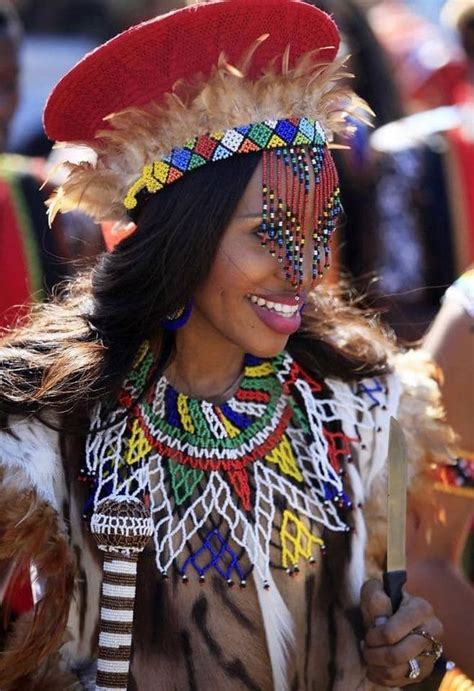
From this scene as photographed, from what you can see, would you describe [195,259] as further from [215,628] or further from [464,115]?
[464,115]

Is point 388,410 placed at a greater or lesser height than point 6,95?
lesser

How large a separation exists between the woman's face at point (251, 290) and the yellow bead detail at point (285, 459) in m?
0.25

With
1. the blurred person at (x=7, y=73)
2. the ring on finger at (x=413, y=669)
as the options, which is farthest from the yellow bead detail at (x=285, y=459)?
the blurred person at (x=7, y=73)

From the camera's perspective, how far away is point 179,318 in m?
2.85

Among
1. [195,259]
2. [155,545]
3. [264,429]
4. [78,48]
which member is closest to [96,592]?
[155,545]

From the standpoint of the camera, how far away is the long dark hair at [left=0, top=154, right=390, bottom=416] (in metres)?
2.70

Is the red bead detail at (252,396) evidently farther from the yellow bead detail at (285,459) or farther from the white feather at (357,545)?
the white feather at (357,545)

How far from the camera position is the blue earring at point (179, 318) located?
2.83m

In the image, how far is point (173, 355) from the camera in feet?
9.64

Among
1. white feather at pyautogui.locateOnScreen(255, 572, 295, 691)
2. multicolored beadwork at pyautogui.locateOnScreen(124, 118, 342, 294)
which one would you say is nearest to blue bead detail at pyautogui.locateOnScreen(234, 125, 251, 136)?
multicolored beadwork at pyautogui.locateOnScreen(124, 118, 342, 294)

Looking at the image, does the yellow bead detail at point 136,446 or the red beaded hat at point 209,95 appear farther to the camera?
the yellow bead detail at point 136,446

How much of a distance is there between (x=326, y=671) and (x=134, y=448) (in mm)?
626

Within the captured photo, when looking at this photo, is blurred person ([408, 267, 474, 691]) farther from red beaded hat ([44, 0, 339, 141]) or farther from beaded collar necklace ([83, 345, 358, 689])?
red beaded hat ([44, 0, 339, 141])

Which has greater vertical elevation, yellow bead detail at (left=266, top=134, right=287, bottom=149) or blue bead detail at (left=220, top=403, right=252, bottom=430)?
yellow bead detail at (left=266, top=134, right=287, bottom=149)
